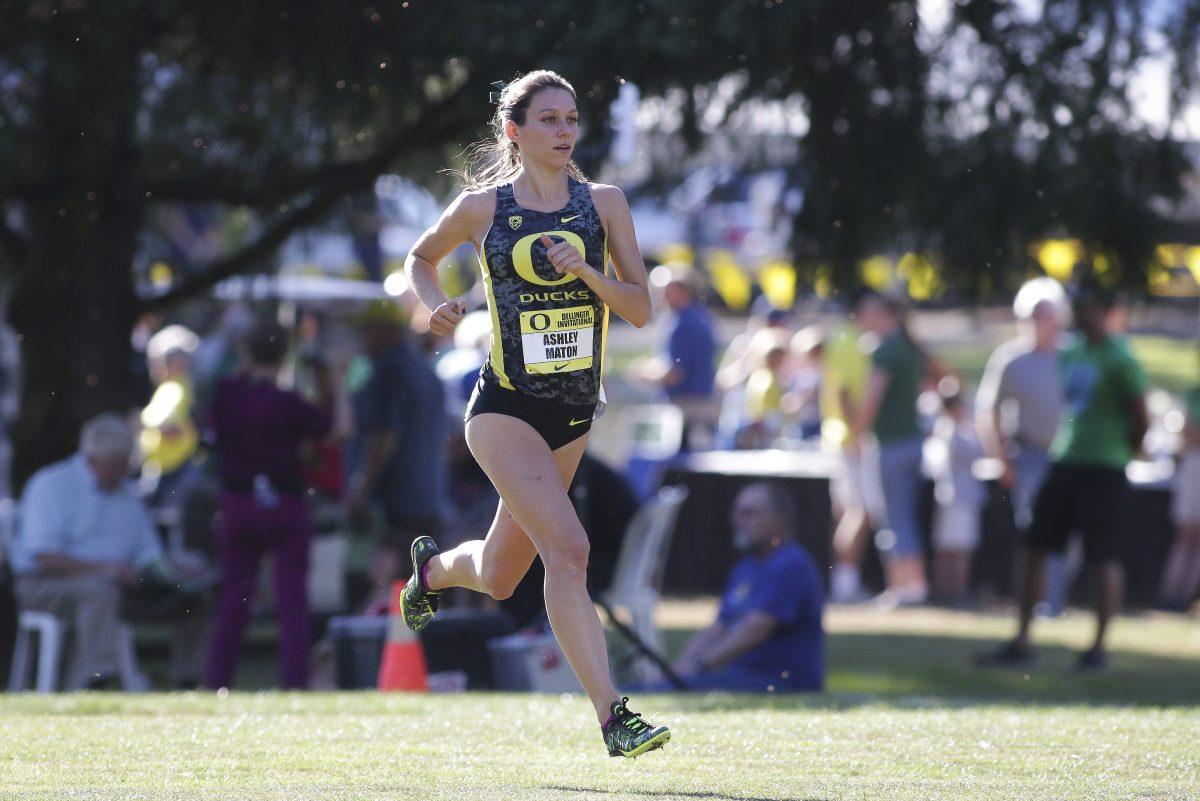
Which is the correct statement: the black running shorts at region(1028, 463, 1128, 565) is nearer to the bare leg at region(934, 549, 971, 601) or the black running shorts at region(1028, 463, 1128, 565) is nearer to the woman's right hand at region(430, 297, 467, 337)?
the bare leg at region(934, 549, 971, 601)

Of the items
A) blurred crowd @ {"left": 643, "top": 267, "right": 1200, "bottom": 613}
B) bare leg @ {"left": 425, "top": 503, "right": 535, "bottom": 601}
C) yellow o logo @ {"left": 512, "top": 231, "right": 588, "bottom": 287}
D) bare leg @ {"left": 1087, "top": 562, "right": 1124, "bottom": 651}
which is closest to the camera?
yellow o logo @ {"left": 512, "top": 231, "right": 588, "bottom": 287}

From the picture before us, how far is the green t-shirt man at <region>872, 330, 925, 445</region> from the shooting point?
13156 millimetres

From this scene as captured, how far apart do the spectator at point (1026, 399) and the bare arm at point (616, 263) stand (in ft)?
22.1

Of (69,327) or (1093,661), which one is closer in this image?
(1093,661)

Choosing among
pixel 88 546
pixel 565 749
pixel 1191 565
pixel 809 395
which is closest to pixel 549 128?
pixel 565 749

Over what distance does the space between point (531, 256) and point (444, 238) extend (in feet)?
1.11

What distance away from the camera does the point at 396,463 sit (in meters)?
10.9

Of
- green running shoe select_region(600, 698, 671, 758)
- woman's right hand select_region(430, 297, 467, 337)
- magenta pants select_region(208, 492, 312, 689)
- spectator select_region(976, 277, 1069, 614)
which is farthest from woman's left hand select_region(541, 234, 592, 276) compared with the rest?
spectator select_region(976, 277, 1069, 614)

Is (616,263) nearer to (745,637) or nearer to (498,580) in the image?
(498,580)

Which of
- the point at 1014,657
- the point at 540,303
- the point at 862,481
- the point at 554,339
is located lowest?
the point at 1014,657

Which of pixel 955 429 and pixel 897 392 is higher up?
pixel 897 392

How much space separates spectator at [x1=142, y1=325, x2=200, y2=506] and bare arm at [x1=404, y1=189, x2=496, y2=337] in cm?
755

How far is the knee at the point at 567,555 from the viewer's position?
517 centimetres

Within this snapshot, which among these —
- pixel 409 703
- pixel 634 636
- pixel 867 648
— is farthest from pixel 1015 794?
pixel 867 648
